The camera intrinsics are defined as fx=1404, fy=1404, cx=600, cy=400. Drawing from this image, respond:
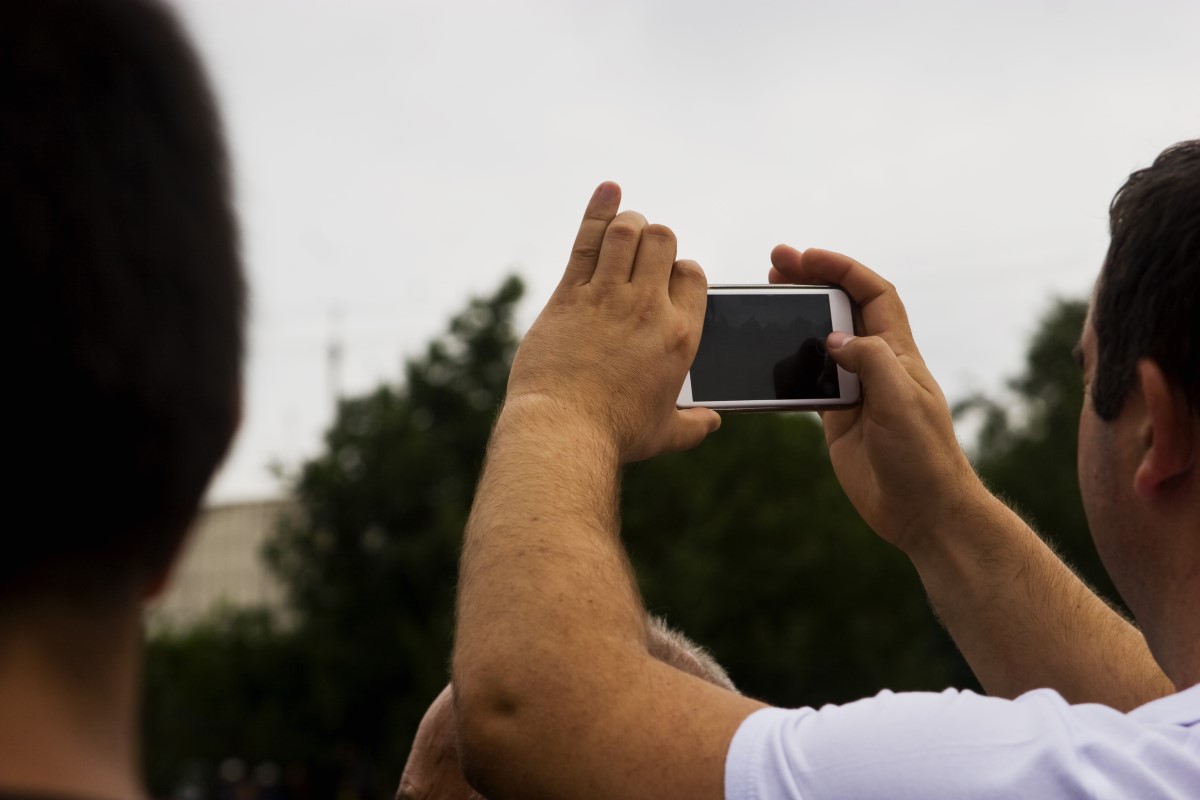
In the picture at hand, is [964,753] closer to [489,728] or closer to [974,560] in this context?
[489,728]

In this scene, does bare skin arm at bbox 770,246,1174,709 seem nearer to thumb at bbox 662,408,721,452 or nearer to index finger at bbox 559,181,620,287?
thumb at bbox 662,408,721,452

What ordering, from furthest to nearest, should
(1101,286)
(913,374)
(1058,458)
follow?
(1058,458) → (913,374) → (1101,286)

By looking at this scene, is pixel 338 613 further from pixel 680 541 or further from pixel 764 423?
pixel 764 423

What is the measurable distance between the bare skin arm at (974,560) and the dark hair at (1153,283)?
446mm

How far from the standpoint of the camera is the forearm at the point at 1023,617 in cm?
231

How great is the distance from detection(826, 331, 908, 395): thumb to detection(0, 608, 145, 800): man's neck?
5.22 feet

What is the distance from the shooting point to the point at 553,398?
2047mm

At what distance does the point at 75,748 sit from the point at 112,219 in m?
0.36

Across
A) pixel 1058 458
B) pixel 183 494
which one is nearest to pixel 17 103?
pixel 183 494

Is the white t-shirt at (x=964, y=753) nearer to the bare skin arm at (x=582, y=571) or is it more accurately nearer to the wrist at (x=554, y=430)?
the bare skin arm at (x=582, y=571)

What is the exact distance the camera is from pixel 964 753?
1.68m

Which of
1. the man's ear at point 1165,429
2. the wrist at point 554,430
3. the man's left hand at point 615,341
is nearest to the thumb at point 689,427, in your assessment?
the man's left hand at point 615,341

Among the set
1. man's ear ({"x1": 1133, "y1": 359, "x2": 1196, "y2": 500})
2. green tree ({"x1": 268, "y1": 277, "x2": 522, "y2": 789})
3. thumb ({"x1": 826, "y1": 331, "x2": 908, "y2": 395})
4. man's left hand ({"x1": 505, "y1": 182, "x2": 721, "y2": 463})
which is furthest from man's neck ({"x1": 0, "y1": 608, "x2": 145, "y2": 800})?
green tree ({"x1": 268, "y1": 277, "x2": 522, "y2": 789})

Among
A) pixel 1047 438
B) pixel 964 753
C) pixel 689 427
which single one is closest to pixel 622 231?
pixel 689 427
